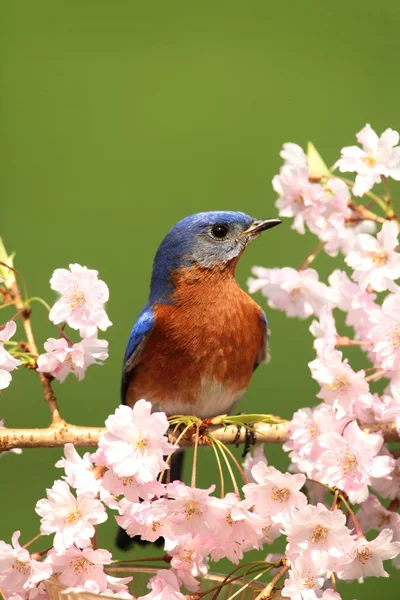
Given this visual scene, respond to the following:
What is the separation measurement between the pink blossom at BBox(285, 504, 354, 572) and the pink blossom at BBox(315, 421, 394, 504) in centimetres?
15

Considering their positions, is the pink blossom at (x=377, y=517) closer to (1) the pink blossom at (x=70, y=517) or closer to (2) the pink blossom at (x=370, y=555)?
(2) the pink blossom at (x=370, y=555)

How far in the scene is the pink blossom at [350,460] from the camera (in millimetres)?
2006

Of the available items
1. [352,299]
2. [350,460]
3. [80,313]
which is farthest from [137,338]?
[350,460]

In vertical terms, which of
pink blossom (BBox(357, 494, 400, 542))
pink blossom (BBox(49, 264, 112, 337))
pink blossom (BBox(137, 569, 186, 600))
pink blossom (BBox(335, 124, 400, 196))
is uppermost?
pink blossom (BBox(335, 124, 400, 196))

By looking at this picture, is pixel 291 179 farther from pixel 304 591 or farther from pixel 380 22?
pixel 380 22

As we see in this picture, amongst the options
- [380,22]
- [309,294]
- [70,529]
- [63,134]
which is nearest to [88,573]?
[70,529]

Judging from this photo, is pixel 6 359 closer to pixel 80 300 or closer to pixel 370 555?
pixel 80 300

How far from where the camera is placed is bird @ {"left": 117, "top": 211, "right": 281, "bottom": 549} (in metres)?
2.84

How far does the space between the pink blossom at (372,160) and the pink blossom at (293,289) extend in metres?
0.30

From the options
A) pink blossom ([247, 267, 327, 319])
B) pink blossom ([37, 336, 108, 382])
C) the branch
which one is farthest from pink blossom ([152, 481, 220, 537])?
pink blossom ([247, 267, 327, 319])

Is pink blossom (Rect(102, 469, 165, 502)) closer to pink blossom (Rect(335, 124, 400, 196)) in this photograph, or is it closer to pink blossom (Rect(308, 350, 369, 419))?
pink blossom (Rect(308, 350, 369, 419))

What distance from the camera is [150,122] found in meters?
8.11

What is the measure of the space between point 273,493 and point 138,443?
0.26 m

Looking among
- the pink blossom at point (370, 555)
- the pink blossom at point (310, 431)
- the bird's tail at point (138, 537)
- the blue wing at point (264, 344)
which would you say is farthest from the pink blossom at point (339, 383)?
the blue wing at point (264, 344)
